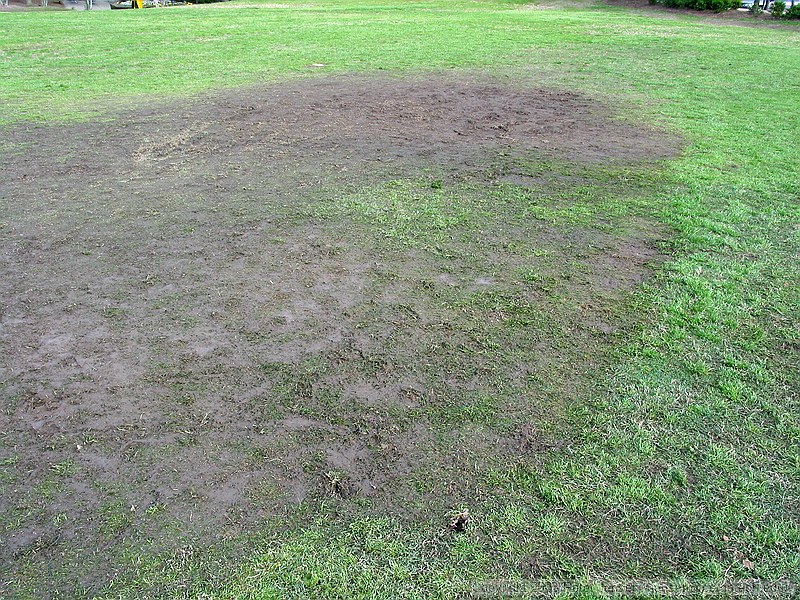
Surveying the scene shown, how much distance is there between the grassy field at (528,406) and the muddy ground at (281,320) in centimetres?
2

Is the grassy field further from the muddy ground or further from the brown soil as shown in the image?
the brown soil

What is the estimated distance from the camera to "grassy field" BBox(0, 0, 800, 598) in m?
2.16

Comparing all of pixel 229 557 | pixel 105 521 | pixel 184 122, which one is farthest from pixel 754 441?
pixel 184 122

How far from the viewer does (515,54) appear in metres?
12.2

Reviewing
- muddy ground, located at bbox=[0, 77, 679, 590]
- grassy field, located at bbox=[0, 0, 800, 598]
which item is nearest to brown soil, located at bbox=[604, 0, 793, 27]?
grassy field, located at bbox=[0, 0, 800, 598]

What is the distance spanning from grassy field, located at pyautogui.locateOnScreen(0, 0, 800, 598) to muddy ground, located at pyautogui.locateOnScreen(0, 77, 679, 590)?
0.02 m

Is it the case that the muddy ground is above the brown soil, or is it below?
below

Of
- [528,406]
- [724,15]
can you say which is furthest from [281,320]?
[724,15]

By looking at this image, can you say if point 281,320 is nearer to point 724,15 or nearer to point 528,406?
point 528,406

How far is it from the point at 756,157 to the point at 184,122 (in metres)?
6.28

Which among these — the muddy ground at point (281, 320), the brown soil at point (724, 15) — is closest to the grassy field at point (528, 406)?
the muddy ground at point (281, 320)

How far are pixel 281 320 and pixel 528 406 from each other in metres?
1.49

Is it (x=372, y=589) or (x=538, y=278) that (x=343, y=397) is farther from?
(x=538, y=278)

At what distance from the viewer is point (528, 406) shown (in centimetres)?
291
